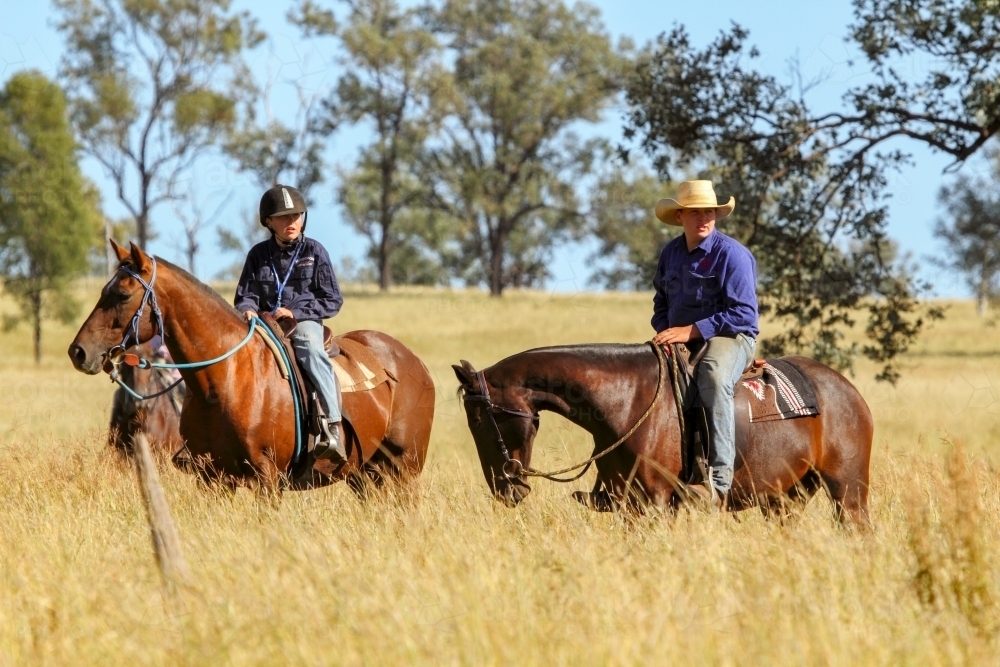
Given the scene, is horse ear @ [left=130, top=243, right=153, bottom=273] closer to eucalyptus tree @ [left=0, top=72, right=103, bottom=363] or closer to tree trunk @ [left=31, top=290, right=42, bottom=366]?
eucalyptus tree @ [left=0, top=72, right=103, bottom=363]

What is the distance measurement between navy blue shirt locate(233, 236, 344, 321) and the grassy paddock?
4.58 ft

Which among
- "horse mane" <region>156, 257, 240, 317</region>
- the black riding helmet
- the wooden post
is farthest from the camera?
the black riding helmet

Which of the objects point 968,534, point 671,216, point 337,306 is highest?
point 671,216

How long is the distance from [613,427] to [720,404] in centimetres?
67

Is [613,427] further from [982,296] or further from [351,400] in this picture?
[982,296]

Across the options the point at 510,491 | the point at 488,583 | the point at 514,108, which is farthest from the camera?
the point at 514,108

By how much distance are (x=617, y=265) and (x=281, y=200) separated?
193ft

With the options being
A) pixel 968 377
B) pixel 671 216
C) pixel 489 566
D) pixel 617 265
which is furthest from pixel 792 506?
pixel 617 265

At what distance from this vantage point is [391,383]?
9.27m

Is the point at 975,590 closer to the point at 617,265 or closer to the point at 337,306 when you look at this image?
the point at 337,306

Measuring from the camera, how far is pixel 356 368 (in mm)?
8922

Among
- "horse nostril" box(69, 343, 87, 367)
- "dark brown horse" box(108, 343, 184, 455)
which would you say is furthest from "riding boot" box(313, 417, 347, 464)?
"dark brown horse" box(108, 343, 184, 455)

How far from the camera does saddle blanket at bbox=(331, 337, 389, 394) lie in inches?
345

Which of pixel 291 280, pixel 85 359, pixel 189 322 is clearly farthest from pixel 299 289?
pixel 85 359
